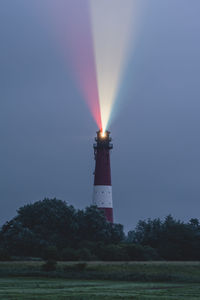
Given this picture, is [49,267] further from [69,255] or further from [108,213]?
[108,213]

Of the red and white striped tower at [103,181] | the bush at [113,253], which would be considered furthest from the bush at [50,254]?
the red and white striped tower at [103,181]

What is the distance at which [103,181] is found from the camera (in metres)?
85.2

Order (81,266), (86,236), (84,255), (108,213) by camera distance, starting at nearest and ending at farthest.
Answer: (81,266)
(84,255)
(86,236)
(108,213)

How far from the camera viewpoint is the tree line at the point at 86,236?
76188 millimetres

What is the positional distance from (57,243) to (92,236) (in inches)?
223

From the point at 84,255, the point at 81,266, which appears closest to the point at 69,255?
the point at 84,255

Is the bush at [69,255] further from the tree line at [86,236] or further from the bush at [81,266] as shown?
the bush at [81,266]

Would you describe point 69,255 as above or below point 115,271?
above

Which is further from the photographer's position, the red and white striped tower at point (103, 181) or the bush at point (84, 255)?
the red and white striped tower at point (103, 181)

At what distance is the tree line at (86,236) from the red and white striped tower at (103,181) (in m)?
1.84

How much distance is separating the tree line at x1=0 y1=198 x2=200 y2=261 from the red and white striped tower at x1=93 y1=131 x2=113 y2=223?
6.02ft

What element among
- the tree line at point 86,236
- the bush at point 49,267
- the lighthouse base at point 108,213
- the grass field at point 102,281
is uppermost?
the lighthouse base at point 108,213

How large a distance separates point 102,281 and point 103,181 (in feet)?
115

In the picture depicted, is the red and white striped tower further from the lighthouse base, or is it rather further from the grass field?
the grass field
